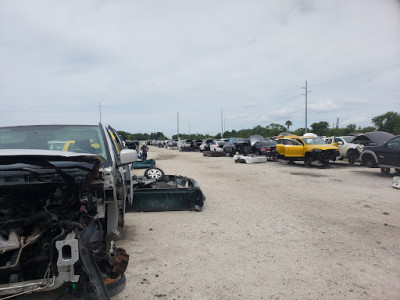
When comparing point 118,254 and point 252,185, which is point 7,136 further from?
point 252,185

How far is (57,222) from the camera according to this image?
2613 millimetres

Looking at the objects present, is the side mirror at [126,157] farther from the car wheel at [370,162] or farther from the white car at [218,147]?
the white car at [218,147]

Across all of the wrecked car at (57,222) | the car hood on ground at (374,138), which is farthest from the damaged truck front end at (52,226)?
the car hood on ground at (374,138)

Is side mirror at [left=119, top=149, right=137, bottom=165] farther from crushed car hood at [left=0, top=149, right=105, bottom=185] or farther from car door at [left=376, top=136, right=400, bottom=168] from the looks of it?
car door at [left=376, top=136, right=400, bottom=168]

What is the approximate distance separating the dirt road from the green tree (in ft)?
141

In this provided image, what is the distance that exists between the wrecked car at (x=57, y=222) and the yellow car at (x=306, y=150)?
13404 mm

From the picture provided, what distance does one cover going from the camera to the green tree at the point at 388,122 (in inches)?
1703

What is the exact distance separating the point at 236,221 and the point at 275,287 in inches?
99.1

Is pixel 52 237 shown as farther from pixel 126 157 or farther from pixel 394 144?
pixel 394 144

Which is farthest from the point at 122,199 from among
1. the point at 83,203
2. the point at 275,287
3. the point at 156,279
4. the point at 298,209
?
the point at 298,209

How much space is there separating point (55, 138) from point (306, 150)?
544 inches

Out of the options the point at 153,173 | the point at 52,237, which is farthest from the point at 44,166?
the point at 153,173

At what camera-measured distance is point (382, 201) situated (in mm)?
7410

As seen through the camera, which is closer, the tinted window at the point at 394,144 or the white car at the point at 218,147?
the tinted window at the point at 394,144
